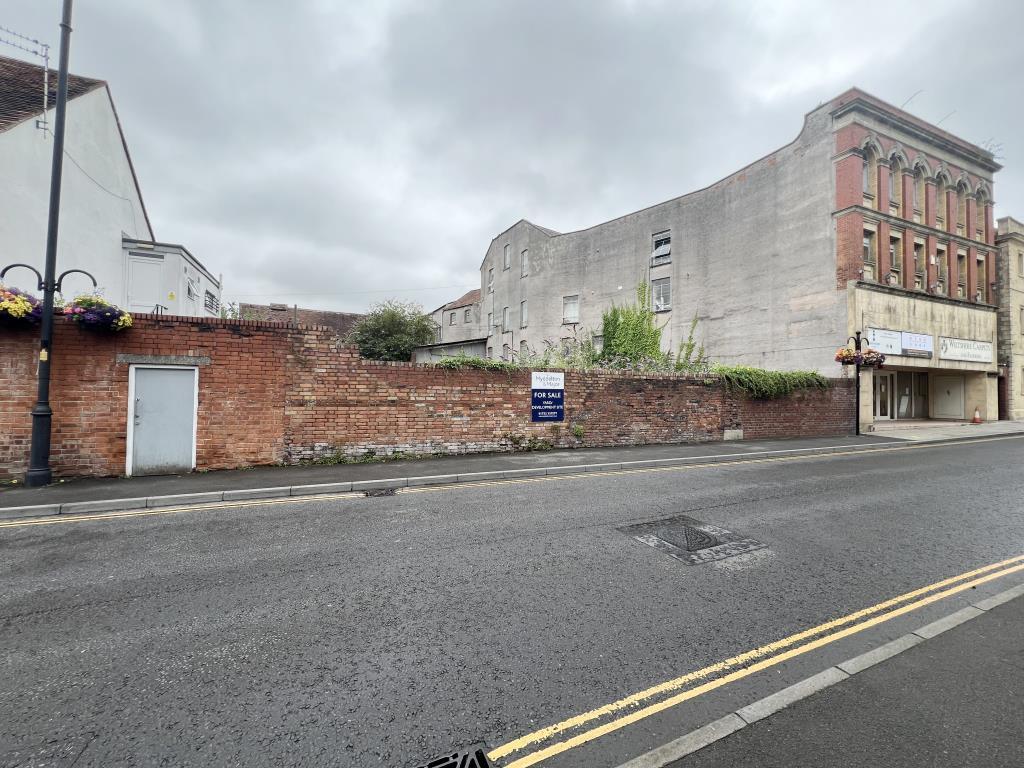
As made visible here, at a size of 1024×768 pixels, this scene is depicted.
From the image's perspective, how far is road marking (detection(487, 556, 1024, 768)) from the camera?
7.09 ft

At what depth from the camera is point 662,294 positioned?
2727 cm

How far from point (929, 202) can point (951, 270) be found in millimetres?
3551

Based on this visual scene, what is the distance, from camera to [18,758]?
2098mm

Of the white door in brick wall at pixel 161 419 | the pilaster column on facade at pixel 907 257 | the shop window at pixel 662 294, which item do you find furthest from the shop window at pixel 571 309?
the white door in brick wall at pixel 161 419

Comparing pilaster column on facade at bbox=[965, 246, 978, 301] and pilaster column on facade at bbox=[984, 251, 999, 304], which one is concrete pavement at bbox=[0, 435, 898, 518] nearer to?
→ pilaster column on facade at bbox=[965, 246, 978, 301]

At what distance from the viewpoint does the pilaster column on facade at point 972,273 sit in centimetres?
2312

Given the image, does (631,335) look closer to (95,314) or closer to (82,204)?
(95,314)

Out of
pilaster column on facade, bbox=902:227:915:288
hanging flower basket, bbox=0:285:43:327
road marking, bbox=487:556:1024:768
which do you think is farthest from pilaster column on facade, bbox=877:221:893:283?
hanging flower basket, bbox=0:285:43:327

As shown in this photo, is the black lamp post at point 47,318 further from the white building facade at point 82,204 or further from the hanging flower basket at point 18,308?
the white building facade at point 82,204

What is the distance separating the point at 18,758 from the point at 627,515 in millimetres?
5584

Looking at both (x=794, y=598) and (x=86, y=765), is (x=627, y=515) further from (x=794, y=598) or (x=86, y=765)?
(x=86, y=765)

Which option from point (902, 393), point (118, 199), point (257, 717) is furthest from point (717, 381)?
point (118, 199)

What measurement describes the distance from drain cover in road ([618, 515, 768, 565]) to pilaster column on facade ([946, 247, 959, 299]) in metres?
26.0

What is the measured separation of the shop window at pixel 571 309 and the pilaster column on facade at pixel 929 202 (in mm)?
18244
